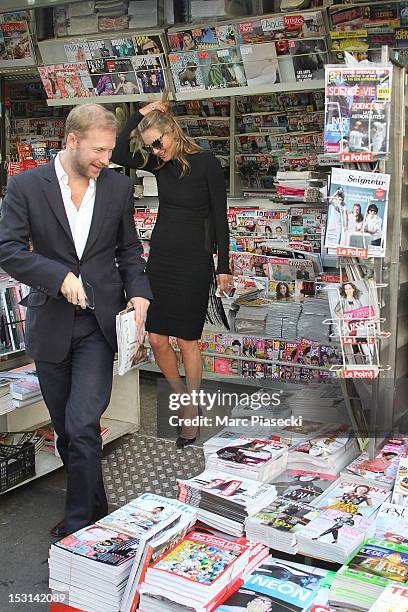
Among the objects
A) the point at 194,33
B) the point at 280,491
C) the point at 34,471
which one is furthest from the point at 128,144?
the point at 280,491

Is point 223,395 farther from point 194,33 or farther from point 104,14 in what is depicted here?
point 104,14

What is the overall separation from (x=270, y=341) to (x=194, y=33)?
6.11 ft

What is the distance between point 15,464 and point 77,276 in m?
1.07

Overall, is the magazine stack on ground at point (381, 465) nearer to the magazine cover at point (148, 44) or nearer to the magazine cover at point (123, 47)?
the magazine cover at point (148, 44)

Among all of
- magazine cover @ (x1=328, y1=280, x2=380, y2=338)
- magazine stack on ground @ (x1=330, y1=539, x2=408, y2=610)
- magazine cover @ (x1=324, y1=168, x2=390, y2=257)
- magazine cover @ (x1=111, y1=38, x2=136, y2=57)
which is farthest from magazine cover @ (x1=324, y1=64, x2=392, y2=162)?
magazine cover @ (x1=111, y1=38, x2=136, y2=57)

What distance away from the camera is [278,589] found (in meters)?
2.05

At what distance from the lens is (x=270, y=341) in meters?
4.62

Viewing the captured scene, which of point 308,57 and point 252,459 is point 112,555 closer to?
point 252,459

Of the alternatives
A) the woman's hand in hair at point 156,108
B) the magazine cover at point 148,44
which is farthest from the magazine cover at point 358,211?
the magazine cover at point 148,44

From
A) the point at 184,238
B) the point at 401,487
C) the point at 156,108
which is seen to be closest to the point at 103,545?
the point at 401,487

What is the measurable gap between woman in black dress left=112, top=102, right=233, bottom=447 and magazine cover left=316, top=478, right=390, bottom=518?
4.62 feet

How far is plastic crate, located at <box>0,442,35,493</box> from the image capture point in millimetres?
3316

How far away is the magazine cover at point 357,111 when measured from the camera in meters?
2.57

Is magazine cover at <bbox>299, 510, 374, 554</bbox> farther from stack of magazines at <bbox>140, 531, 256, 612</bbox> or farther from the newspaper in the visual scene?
the newspaper
